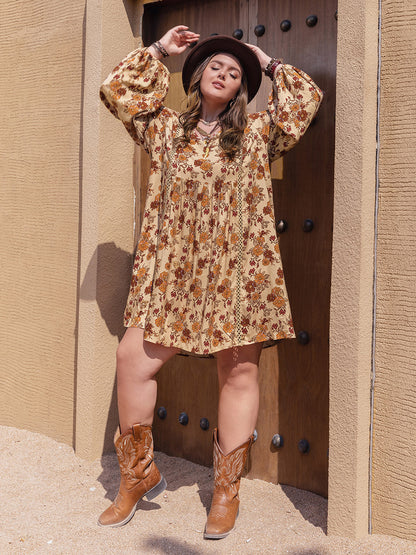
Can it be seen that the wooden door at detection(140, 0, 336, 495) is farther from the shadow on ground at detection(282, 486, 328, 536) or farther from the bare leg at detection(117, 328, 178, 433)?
the bare leg at detection(117, 328, 178, 433)

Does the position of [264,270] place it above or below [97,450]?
above

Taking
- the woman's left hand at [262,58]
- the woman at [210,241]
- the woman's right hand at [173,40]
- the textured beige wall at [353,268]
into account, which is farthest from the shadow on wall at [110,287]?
the textured beige wall at [353,268]

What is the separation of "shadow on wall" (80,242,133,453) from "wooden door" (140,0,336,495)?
2.70ft

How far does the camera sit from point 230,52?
2.68m

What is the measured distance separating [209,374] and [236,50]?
62.7 inches

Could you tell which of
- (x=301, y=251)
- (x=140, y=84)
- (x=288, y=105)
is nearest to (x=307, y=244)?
(x=301, y=251)

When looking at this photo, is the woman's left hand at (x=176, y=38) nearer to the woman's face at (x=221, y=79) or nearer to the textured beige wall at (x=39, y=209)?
the woman's face at (x=221, y=79)

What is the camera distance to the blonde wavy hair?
8.51 ft

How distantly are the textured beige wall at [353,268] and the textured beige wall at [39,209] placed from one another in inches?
65.4

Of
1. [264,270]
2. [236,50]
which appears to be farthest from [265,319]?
[236,50]

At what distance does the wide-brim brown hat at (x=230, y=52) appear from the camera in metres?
2.64

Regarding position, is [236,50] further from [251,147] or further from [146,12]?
[146,12]

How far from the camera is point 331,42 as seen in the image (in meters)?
2.91

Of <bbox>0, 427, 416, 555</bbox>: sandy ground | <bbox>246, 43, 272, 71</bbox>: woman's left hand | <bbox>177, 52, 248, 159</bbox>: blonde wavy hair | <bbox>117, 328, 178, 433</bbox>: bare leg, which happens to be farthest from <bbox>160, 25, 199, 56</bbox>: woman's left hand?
<bbox>0, 427, 416, 555</bbox>: sandy ground
